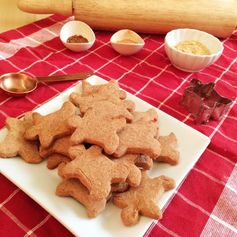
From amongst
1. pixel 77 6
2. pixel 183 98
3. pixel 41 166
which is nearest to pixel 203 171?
pixel 183 98

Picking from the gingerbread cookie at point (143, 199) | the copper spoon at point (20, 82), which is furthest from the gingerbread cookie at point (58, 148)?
the copper spoon at point (20, 82)

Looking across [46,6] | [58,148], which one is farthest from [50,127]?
[46,6]

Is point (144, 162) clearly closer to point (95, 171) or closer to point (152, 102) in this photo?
point (95, 171)

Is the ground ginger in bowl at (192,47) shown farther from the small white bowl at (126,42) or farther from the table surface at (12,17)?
the table surface at (12,17)

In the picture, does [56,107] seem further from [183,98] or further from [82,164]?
[183,98]

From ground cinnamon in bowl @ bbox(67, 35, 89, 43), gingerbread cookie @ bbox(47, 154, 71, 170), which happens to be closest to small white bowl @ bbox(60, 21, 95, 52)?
Answer: ground cinnamon in bowl @ bbox(67, 35, 89, 43)

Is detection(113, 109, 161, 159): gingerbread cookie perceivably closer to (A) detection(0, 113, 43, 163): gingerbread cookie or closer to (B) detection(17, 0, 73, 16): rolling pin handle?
(A) detection(0, 113, 43, 163): gingerbread cookie
